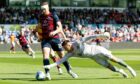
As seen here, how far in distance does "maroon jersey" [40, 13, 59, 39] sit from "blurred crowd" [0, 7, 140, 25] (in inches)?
1494

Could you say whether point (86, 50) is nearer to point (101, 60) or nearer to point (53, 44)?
point (101, 60)

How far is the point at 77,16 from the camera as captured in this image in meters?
57.5

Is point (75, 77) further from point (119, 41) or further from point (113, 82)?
point (119, 41)

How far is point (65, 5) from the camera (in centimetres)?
6041

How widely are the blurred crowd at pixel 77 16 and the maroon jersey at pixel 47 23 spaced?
38.0m

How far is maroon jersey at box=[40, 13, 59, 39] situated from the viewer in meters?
16.4

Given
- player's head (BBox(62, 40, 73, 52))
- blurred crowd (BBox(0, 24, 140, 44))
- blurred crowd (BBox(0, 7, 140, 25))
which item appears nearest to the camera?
player's head (BBox(62, 40, 73, 52))

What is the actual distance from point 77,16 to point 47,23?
135 feet

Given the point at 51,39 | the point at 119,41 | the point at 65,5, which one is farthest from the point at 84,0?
the point at 51,39

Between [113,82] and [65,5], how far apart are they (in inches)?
1804

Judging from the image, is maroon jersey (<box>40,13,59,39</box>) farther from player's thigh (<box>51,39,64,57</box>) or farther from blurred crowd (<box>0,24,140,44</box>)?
blurred crowd (<box>0,24,140,44</box>)

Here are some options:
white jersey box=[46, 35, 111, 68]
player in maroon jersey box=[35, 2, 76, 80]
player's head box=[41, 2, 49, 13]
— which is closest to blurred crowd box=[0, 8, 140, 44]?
player in maroon jersey box=[35, 2, 76, 80]

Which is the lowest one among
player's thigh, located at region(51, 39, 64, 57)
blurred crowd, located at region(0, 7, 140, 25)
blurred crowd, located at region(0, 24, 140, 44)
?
blurred crowd, located at region(0, 24, 140, 44)

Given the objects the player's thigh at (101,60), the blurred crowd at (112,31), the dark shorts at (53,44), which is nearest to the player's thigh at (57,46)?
the dark shorts at (53,44)
